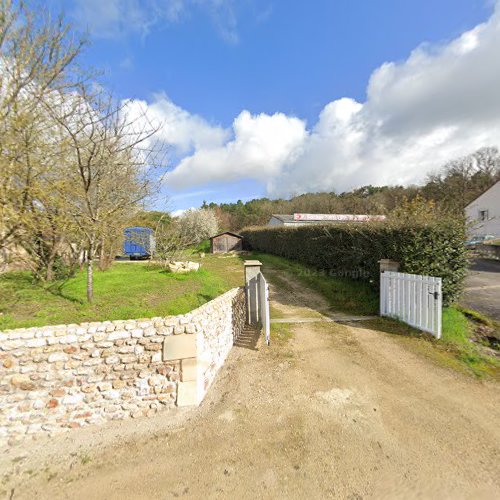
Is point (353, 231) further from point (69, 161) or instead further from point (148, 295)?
point (69, 161)

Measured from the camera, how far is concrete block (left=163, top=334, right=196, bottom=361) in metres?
3.53

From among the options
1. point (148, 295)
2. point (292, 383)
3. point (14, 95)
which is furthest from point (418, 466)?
point (14, 95)

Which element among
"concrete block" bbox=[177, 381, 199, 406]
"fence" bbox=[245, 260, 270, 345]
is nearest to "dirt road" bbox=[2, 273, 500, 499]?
"concrete block" bbox=[177, 381, 199, 406]

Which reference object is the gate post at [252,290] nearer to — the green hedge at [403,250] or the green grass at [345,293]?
the green grass at [345,293]

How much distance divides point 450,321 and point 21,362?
7.77 m

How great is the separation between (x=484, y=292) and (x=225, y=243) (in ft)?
82.2

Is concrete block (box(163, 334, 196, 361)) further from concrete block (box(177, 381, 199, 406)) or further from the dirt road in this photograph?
the dirt road

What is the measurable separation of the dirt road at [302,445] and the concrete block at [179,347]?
790mm

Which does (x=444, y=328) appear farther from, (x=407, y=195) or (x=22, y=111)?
(x=407, y=195)

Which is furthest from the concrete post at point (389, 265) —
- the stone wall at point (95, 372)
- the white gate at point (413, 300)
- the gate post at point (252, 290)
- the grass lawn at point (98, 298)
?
the stone wall at point (95, 372)

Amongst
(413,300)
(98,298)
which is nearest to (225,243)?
(98,298)

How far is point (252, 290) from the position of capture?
263 inches

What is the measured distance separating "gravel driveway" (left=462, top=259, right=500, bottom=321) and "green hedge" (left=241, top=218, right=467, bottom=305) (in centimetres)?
105

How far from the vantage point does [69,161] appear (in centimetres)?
641
